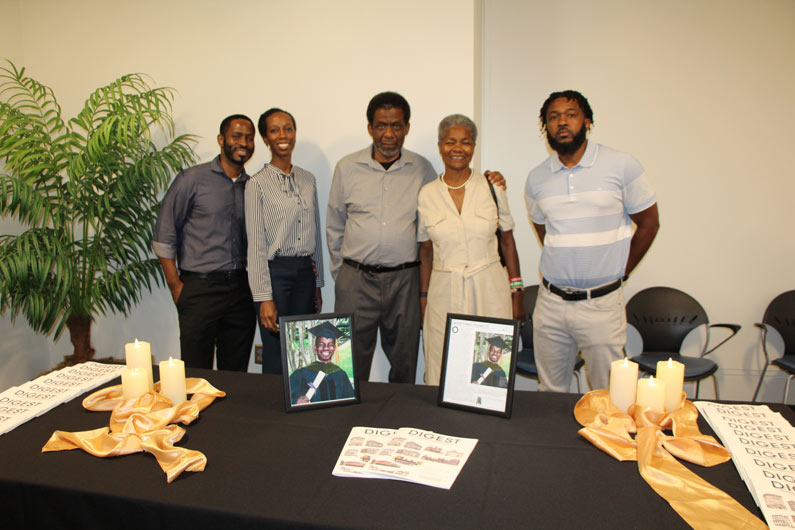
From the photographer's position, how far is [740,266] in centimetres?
358

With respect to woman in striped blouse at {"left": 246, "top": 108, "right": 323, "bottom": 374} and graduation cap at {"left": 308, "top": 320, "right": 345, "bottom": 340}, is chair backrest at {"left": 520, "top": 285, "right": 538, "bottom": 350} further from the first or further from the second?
graduation cap at {"left": 308, "top": 320, "right": 345, "bottom": 340}

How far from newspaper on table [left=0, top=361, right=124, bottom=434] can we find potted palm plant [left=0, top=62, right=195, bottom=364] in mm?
1370

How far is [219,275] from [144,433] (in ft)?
5.02

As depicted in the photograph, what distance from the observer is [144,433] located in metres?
1.50

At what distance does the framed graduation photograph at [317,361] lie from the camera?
1715 millimetres

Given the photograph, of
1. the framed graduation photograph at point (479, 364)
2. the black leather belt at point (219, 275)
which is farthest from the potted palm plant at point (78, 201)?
the framed graduation photograph at point (479, 364)

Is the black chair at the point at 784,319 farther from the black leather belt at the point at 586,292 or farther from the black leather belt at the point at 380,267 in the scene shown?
the black leather belt at the point at 380,267

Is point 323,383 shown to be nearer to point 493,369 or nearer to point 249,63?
point 493,369

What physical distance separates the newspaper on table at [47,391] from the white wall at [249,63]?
5.76 feet

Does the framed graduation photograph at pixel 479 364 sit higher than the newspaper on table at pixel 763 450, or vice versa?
the framed graduation photograph at pixel 479 364

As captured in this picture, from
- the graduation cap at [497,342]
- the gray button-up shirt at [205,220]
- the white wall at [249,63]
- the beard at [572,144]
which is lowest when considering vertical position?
the graduation cap at [497,342]

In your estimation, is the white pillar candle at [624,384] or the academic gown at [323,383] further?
the academic gown at [323,383]

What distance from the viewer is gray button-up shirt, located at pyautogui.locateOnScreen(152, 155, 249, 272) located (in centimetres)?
294

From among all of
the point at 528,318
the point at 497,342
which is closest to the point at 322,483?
the point at 497,342
